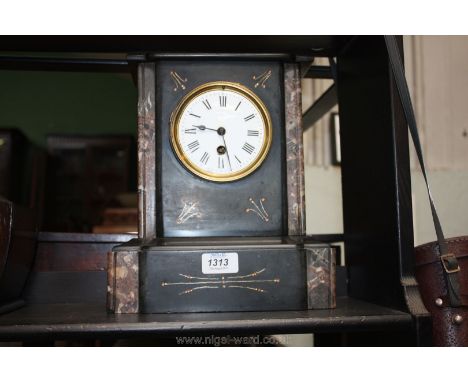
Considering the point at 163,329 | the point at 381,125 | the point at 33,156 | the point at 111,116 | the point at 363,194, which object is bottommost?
the point at 163,329

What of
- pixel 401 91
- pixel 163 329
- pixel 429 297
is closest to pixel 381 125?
pixel 401 91

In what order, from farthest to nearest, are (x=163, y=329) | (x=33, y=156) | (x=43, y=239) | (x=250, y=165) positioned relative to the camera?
1. (x=33, y=156)
2. (x=43, y=239)
3. (x=250, y=165)
4. (x=163, y=329)

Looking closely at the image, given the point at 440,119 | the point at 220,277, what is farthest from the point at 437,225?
the point at 440,119

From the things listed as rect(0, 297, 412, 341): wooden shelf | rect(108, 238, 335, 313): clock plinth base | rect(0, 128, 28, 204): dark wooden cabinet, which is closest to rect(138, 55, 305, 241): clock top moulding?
rect(108, 238, 335, 313): clock plinth base

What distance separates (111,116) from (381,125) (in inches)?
200

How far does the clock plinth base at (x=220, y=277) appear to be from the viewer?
1.11 m

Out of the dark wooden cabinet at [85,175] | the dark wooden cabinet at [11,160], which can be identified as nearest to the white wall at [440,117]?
the dark wooden cabinet at [85,175]

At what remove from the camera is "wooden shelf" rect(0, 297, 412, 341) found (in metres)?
0.99

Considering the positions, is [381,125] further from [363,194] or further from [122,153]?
[122,153]

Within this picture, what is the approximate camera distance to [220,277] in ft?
3.72

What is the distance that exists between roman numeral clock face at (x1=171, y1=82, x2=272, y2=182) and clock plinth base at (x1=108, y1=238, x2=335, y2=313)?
0.26m

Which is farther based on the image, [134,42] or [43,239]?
[43,239]

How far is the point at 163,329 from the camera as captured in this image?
3.28 feet

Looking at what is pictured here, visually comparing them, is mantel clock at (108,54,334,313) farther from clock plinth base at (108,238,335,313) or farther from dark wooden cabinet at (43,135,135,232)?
dark wooden cabinet at (43,135,135,232)
